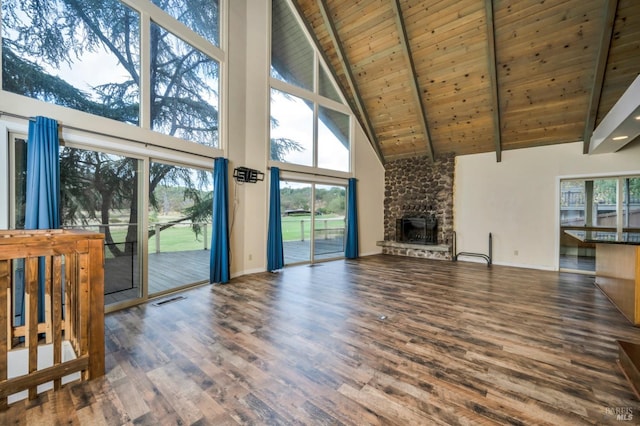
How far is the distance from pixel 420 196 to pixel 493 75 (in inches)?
134

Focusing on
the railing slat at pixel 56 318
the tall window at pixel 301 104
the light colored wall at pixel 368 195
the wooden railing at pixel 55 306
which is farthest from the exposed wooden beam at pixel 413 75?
the railing slat at pixel 56 318

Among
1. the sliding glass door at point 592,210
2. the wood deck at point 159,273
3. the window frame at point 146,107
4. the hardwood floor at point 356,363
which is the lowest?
the hardwood floor at point 356,363

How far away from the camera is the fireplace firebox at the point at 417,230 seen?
24.1 ft

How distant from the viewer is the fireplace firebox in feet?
24.1

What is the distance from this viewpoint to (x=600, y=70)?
14.0 ft

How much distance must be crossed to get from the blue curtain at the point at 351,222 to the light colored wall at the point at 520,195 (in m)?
2.74

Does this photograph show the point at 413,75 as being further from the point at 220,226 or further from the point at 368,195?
the point at 220,226

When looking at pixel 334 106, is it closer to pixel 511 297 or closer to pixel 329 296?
pixel 329 296

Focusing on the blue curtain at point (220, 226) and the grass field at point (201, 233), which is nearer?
the grass field at point (201, 233)

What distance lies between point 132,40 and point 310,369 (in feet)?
15.0

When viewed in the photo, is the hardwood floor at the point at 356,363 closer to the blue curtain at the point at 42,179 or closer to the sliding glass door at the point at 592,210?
the blue curtain at the point at 42,179

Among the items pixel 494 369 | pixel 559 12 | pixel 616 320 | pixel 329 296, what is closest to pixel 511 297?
pixel 616 320

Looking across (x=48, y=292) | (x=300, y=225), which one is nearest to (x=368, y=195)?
(x=300, y=225)

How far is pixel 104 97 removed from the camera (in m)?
3.29
